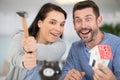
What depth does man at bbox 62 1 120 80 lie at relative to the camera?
170 cm

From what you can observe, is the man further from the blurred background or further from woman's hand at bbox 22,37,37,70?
woman's hand at bbox 22,37,37,70

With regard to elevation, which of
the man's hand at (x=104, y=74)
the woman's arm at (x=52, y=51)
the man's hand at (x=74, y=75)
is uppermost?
the woman's arm at (x=52, y=51)

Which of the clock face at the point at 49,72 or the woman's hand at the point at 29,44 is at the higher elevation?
the woman's hand at the point at 29,44

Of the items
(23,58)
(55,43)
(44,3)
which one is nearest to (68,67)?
(55,43)

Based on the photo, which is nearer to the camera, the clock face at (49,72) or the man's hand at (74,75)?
the clock face at (49,72)

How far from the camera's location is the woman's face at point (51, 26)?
1727 millimetres

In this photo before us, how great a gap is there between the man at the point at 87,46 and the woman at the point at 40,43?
0.26 ft

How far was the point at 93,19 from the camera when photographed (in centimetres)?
172

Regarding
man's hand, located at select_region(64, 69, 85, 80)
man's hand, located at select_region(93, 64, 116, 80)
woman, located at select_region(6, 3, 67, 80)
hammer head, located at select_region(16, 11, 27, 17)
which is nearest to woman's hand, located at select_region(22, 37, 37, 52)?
woman, located at select_region(6, 3, 67, 80)

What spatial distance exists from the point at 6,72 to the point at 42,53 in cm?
24

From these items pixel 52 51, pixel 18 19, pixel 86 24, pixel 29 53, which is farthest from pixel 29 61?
pixel 86 24

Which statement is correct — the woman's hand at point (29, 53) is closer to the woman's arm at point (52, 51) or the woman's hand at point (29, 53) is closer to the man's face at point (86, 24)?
the woman's arm at point (52, 51)

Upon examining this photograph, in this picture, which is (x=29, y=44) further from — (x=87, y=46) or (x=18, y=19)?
(x=87, y=46)

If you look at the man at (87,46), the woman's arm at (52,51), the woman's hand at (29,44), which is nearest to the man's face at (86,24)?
the man at (87,46)
